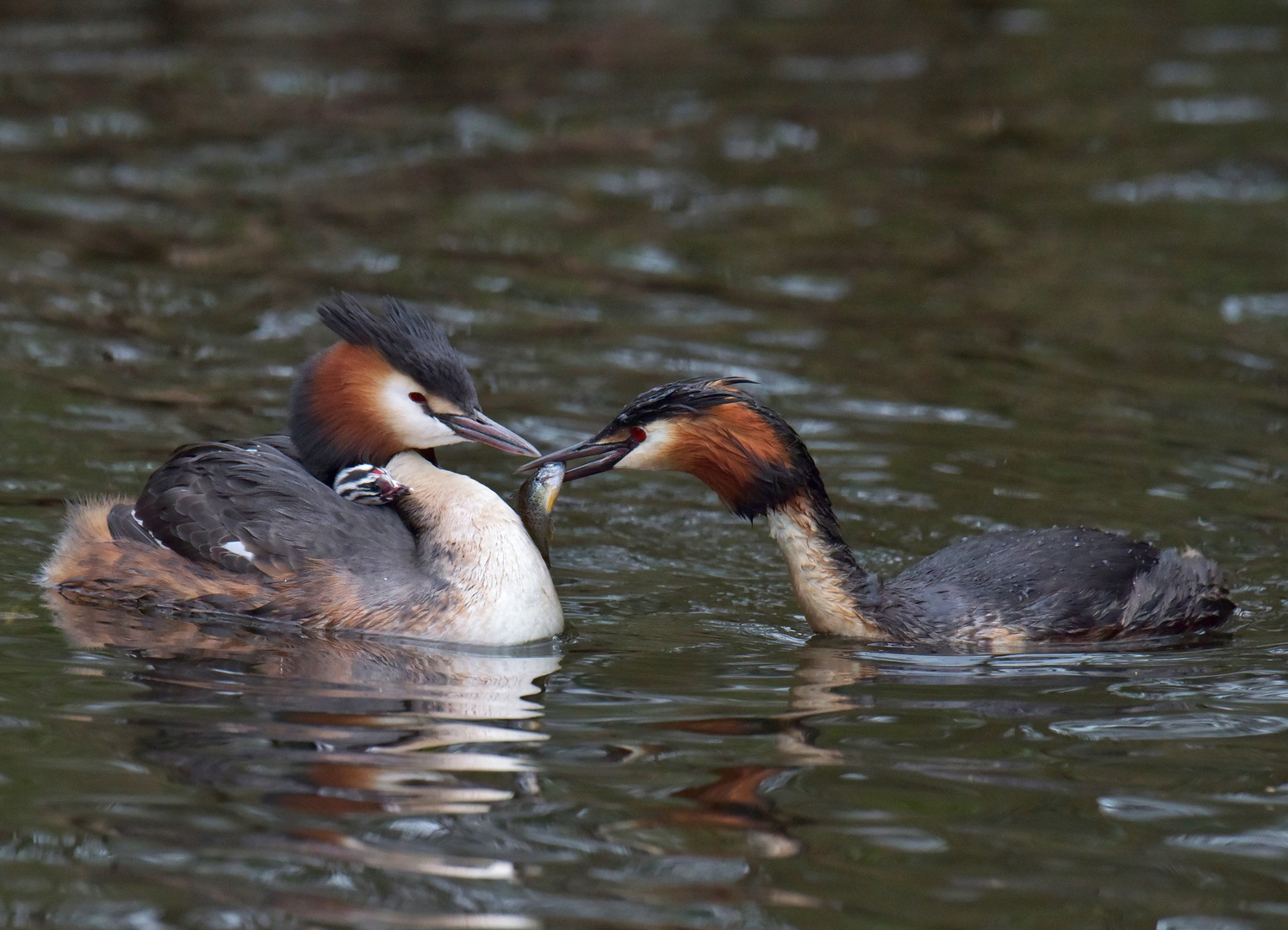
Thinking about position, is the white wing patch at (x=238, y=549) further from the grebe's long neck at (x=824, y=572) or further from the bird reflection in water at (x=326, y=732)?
the grebe's long neck at (x=824, y=572)

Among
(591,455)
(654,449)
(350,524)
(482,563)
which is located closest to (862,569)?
(654,449)

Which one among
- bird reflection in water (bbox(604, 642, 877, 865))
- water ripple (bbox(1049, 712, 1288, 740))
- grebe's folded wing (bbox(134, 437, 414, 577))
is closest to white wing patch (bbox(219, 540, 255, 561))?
grebe's folded wing (bbox(134, 437, 414, 577))

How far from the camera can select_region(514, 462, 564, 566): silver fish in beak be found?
6656mm

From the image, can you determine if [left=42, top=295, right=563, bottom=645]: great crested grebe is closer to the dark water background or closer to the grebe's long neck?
the dark water background

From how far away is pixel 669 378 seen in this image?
31.2 ft

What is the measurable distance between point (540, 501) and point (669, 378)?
2912 mm

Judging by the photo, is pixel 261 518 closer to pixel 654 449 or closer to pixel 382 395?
pixel 382 395

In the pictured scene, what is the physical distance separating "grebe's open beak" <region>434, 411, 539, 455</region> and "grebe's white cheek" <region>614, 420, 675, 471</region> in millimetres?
339

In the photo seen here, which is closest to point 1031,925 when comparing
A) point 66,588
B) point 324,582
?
point 324,582

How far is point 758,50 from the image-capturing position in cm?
1775

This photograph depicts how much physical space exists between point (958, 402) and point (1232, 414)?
4.42ft

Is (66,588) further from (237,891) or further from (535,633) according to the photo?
(237,891)

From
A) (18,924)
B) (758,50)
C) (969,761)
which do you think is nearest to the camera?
(18,924)

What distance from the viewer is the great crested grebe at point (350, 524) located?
6.44m
